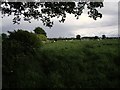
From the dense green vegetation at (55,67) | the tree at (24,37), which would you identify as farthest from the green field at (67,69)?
the tree at (24,37)

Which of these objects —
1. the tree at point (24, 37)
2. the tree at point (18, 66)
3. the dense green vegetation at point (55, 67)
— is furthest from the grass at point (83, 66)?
the tree at point (18, 66)

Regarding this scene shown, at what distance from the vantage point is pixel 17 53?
75.6ft

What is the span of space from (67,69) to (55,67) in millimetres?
1139

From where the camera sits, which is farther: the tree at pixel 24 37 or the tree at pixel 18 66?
the tree at pixel 24 37

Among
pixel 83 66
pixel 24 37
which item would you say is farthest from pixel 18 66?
pixel 24 37

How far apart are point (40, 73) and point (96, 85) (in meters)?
4.58

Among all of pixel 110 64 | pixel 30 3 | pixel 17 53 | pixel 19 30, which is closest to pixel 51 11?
pixel 30 3

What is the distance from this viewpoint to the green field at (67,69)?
70.7ft

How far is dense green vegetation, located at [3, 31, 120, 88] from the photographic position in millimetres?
21516

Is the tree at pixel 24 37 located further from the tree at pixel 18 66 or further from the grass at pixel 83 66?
the tree at pixel 18 66

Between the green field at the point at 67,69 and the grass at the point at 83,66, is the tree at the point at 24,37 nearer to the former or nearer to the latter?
the green field at the point at 67,69

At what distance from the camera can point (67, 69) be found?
2405 centimetres

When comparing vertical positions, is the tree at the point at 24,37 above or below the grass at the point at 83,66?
above

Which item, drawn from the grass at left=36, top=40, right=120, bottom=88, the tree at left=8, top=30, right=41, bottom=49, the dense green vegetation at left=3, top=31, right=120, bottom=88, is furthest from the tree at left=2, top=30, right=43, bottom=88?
the tree at left=8, top=30, right=41, bottom=49
